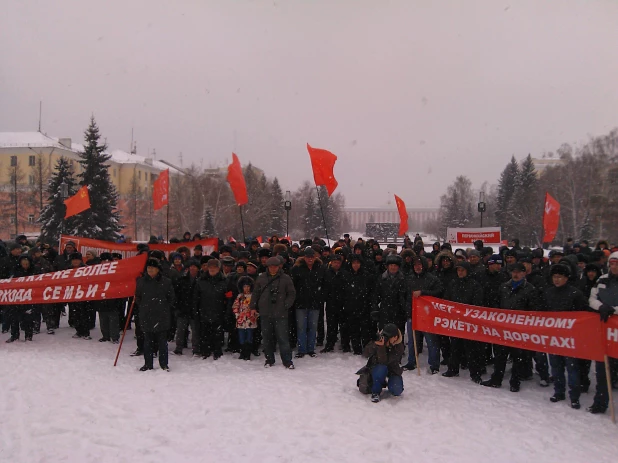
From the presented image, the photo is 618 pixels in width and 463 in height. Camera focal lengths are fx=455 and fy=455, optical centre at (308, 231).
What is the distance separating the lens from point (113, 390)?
641 cm

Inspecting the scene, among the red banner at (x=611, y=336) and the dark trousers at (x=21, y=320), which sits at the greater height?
the red banner at (x=611, y=336)

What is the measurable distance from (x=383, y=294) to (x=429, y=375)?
150cm

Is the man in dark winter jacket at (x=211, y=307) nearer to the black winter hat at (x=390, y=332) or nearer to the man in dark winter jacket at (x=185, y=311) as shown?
the man in dark winter jacket at (x=185, y=311)

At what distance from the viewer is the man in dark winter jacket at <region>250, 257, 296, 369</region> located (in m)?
7.70

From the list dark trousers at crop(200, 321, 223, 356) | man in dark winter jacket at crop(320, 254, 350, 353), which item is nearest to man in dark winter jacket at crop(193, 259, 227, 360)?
dark trousers at crop(200, 321, 223, 356)

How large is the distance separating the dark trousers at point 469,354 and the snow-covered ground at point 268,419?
241mm

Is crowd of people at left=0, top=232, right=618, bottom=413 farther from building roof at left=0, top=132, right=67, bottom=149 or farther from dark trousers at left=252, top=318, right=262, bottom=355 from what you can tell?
building roof at left=0, top=132, right=67, bottom=149

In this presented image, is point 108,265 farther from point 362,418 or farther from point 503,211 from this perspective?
point 503,211

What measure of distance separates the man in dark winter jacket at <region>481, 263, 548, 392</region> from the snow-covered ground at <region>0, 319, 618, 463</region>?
22cm

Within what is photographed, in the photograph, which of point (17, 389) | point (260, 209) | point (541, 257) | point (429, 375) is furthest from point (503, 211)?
point (17, 389)

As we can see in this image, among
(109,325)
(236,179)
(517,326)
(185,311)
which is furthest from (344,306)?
(236,179)

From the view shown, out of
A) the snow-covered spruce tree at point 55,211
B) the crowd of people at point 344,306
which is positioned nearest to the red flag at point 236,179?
the crowd of people at point 344,306

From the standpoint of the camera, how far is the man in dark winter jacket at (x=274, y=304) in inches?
303

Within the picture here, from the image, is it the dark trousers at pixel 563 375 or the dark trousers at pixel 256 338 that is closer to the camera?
the dark trousers at pixel 563 375
